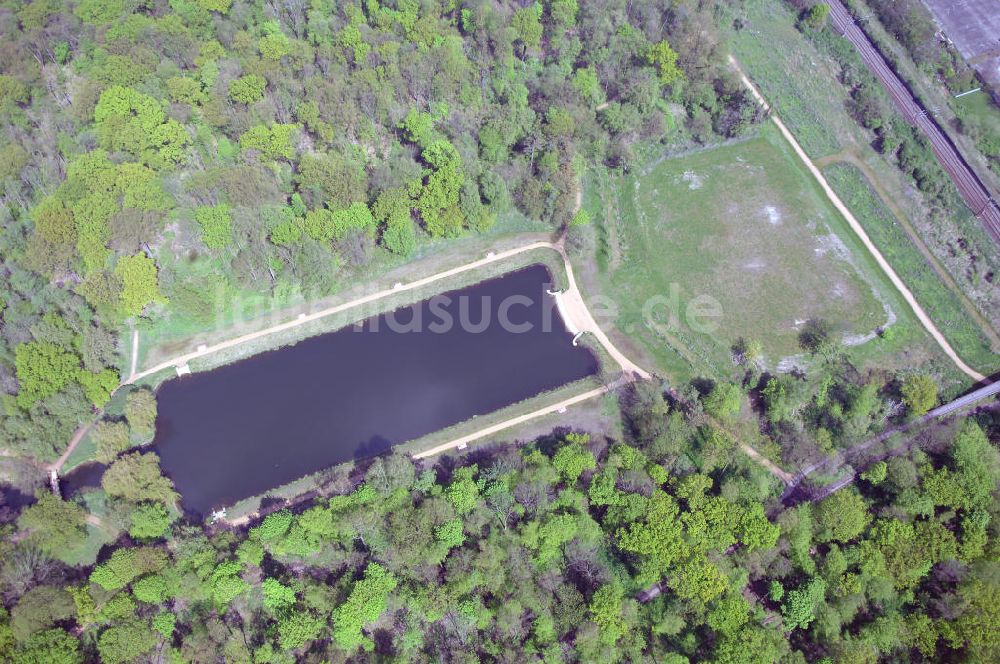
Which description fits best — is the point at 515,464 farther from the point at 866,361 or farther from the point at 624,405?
the point at 866,361

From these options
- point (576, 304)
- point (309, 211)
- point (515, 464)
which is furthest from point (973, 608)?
point (309, 211)

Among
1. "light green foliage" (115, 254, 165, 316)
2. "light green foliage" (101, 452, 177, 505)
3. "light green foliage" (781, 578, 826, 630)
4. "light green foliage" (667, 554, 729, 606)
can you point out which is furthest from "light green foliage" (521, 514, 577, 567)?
"light green foliage" (115, 254, 165, 316)

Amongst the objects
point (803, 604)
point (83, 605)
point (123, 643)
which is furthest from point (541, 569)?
point (83, 605)

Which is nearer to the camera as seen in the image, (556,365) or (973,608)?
(973,608)

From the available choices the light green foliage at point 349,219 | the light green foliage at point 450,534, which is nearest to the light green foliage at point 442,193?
the light green foliage at point 349,219

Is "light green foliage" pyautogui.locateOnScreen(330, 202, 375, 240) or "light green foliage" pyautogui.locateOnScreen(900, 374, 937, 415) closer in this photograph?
"light green foliage" pyautogui.locateOnScreen(900, 374, 937, 415)

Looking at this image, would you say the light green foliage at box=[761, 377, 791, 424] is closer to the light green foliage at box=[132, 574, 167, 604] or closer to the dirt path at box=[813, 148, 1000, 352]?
the dirt path at box=[813, 148, 1000, 352]
